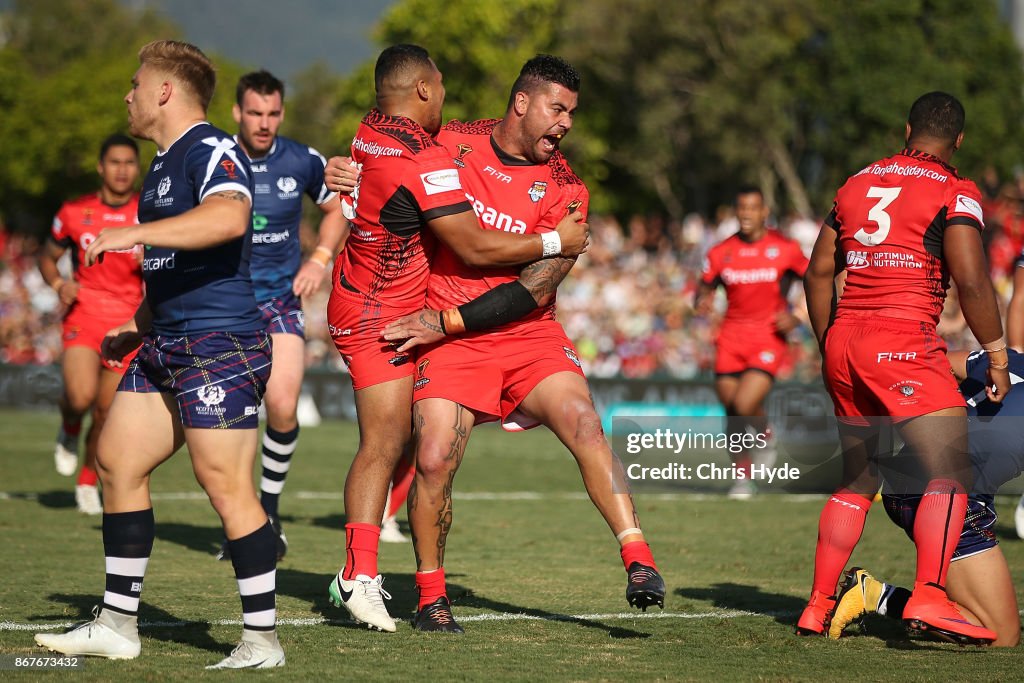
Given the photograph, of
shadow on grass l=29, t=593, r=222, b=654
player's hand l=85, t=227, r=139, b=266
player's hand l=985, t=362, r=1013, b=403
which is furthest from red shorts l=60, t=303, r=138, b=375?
player's hand l=985, t=362, r=1013, b=403

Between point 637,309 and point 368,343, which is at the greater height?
point 637,309

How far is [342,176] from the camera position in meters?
6.46

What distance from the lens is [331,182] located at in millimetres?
6547

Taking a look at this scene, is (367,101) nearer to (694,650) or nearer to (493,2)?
(493,2)

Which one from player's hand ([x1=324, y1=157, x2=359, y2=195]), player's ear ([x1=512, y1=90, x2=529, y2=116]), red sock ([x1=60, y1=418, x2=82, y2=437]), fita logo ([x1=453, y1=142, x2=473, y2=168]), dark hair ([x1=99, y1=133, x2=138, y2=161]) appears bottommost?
red sock ([x1=60, y1=418, x2=82, y2=437])

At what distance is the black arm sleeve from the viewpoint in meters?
6.20

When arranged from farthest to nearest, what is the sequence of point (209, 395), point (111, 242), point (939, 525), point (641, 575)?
point (939, 525)
point (641, 575)
point (209, 395)
point (111, 242)

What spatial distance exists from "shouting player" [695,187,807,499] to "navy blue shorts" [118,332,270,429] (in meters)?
8.04

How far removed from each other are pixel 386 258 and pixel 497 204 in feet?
2.00

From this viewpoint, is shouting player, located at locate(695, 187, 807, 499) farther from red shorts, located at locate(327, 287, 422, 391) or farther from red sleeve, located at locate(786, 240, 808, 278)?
red shorts, located at locate(327, 287, 422, 391)

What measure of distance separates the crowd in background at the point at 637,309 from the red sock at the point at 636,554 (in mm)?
12691

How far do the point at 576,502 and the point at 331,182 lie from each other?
637 cm

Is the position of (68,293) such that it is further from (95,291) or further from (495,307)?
(495,307)

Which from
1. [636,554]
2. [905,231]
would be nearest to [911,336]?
[905,231]
